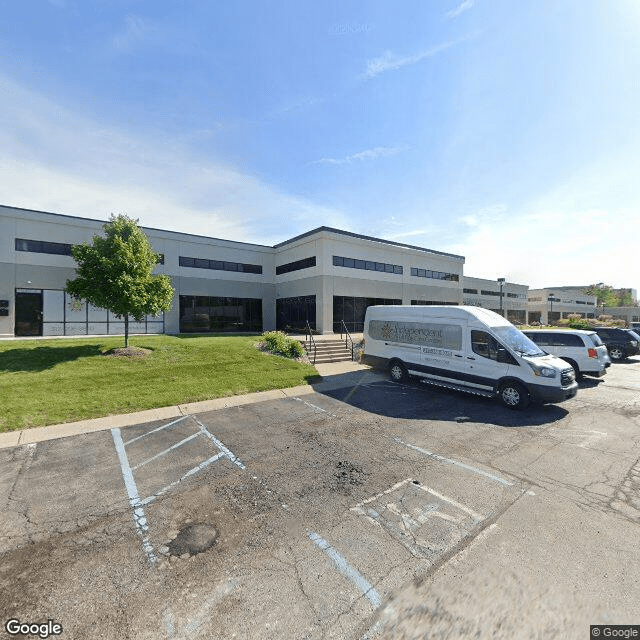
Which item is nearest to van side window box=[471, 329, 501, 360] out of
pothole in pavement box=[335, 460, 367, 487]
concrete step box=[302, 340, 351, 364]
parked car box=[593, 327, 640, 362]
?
pothole in pavement box=[335, 460, 367, 487]

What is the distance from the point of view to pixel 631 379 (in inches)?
528

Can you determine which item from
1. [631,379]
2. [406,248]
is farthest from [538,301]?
[631,379]

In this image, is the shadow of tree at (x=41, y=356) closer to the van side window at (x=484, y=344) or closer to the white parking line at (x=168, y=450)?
the white parking line at (x=168, y=450)

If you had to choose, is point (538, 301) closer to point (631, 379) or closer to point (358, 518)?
point (631, 379)

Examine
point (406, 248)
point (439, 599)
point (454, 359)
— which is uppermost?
point (406, 248)

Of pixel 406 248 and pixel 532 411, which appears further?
pixel 406 248

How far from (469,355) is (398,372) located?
295 cm

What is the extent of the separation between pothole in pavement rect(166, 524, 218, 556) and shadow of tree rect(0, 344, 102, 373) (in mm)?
10951

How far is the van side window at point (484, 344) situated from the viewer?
9.61 m

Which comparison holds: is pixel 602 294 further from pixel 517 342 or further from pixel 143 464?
pixel 143 464

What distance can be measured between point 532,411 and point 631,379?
8.42 metres

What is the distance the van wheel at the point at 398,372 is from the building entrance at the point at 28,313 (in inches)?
865

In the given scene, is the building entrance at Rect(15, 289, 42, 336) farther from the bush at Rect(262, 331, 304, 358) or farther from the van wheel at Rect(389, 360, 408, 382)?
the van wheel at Rect(389, 360, 408, 382)

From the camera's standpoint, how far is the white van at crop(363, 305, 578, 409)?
8.86m
